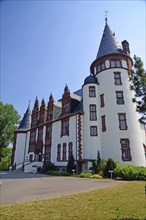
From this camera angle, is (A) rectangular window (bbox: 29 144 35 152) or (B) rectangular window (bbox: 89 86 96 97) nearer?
(B) rectangular window (bbox: 89 86 96 97)

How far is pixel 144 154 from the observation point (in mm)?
24500

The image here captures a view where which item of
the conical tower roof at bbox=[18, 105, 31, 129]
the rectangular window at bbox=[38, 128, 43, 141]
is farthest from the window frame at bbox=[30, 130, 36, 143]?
the conical tower roof at bbox=[18, 105, 31, 129]

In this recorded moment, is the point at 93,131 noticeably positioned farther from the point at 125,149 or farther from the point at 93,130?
the point at 125,149

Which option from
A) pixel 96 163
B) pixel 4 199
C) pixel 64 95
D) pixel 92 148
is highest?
pixel 64 95

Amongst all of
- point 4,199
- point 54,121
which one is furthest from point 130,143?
point 4,199

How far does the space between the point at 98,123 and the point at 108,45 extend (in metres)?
13.6

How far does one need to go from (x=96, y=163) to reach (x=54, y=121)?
10999 millimetres

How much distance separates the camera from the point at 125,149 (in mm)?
23422

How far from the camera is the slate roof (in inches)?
1141

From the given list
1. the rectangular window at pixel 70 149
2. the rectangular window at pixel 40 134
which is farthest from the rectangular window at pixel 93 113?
the rectangular window at pixel 40 134

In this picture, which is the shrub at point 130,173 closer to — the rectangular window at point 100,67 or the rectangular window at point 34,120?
the rectangular window at point 100,67

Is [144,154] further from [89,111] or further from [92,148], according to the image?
[89,111]

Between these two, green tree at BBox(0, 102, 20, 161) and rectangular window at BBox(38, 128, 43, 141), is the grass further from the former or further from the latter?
green tree at BBox(0, 102, 20, 161)

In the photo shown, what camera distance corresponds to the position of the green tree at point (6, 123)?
45.3 metres
